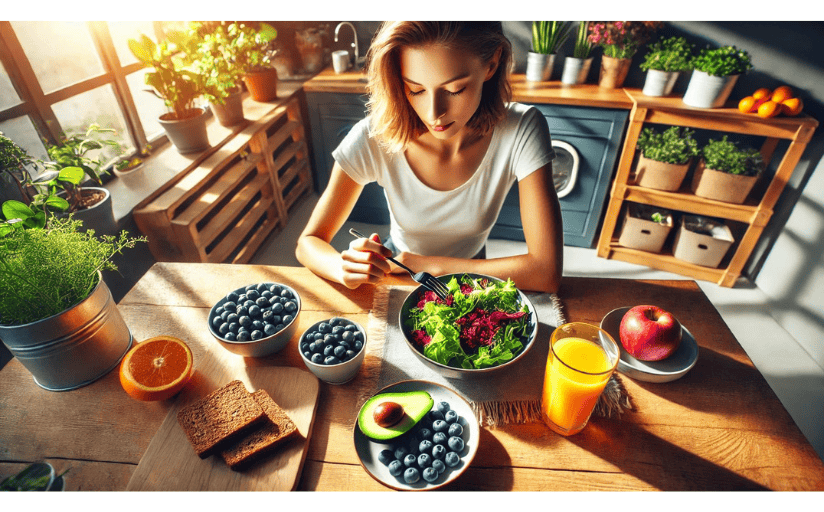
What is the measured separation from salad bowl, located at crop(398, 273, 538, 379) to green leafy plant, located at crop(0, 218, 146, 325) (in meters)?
0.58

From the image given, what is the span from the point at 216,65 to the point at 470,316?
6.37 ft

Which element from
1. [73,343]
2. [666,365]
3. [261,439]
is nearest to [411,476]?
[261,439]

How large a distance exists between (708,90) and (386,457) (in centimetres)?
240

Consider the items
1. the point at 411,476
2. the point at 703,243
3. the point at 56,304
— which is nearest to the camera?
the point at 411,476

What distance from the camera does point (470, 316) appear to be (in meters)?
0.89

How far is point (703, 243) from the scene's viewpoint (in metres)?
2.39

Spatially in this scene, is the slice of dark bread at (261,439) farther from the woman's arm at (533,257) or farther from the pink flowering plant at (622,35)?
the pink flowering plant at (622,35)

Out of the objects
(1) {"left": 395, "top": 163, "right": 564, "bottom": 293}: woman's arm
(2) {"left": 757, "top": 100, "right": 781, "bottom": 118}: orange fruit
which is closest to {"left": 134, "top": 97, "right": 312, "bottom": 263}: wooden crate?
(1) {"left": 395, "top": 163, "right": 564, "bottom": 293}: woman's arm

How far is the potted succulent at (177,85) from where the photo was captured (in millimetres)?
1826

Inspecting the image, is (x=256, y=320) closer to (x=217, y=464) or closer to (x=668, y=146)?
(x=217, y=464)

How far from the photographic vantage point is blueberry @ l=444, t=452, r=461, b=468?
0.68 metres

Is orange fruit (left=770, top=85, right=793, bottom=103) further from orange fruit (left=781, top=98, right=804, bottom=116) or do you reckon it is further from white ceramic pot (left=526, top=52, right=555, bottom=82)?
white ceramic pot (left=526, top=52, right=555, bottom=82)

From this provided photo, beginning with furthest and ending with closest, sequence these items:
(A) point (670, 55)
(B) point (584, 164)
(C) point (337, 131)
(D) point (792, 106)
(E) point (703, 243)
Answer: (C) point (337, 131) → (B) point (584, 164) → (E) point (703, 243) → (A) point (670, 55) → (D) point (792, 106)
